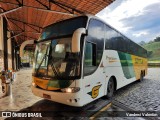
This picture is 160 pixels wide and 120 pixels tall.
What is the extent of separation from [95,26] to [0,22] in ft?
31.8

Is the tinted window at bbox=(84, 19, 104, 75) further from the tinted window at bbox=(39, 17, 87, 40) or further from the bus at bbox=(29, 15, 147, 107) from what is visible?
the tinted window at bbox=(39, 17, 87, 40)

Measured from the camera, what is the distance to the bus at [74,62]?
13.7 ft

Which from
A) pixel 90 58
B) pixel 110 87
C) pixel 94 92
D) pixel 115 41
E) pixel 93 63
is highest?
pixel 115 41

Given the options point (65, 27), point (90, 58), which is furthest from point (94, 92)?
point (65, 27)

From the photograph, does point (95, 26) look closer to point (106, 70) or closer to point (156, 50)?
point (106, 70)

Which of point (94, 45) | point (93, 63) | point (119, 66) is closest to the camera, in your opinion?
point (93, 63)

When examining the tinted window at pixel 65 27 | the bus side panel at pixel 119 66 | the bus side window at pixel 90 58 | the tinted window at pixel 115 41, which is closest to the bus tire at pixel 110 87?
the bus side panel at pixel 119 66

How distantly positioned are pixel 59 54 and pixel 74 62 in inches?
23.7

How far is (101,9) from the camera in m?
9.01

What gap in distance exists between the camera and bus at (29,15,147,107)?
4.18 m

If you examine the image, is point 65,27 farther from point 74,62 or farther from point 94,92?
point 94,92

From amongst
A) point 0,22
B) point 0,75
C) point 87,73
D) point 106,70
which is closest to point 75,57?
point 87,73

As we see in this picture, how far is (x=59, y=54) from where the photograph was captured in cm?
456

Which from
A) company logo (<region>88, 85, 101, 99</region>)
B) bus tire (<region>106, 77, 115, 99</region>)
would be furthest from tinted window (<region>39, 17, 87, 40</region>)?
bus tire (<region>106, 77, 115, 99</region>)
